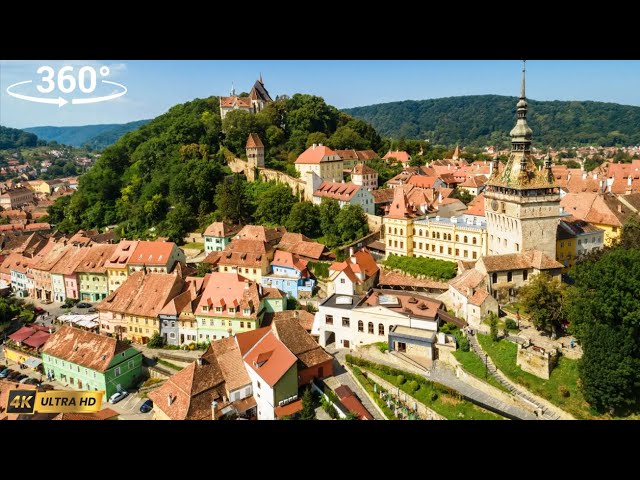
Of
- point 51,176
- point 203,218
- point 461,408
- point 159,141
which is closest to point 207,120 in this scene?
point 159,141

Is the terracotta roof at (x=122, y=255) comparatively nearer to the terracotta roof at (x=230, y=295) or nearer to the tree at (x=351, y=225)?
the terracotta roof at (x=230, y=295)

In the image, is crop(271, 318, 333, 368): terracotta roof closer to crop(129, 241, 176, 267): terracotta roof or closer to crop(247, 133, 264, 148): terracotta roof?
crop(129, 241, 176, 267): terracotta roof

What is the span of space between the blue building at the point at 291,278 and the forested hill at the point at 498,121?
213ft

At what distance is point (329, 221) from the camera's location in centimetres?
2778

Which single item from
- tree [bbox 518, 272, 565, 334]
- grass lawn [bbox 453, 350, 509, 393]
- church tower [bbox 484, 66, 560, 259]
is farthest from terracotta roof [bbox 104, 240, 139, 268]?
tree [bbox 518, 272, 565, 334]

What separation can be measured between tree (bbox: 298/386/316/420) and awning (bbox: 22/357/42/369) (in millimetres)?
11820

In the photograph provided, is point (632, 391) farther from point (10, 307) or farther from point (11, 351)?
point (10, 307)

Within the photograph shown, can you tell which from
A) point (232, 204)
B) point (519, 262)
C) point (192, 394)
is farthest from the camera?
point (232, 204)

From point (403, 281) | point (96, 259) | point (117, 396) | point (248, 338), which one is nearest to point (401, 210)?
point (403, 281)

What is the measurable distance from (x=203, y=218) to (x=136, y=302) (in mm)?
10909

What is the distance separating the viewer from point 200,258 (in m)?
29.0

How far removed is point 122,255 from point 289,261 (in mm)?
8856

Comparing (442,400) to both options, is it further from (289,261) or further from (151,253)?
(151,253)

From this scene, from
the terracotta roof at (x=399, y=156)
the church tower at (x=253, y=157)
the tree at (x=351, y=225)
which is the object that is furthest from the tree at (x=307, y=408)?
the terracotta roof at (x=399, y=156)
